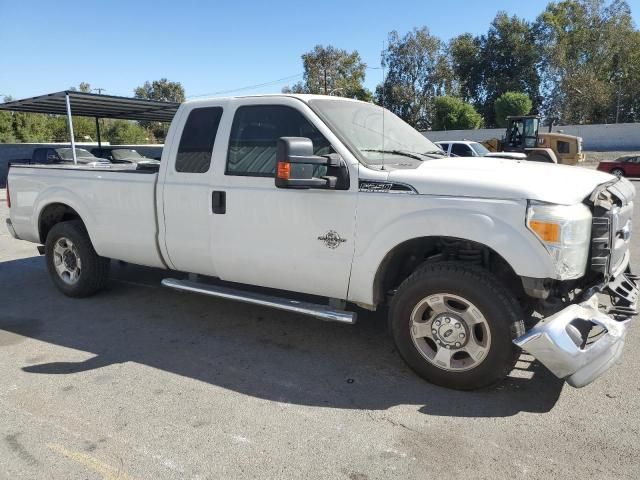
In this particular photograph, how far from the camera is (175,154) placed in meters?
4.76

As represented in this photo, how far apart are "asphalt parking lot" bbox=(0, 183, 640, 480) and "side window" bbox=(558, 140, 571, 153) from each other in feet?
78.4

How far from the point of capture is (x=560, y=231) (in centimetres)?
312

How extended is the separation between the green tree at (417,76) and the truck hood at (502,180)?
5230 cm

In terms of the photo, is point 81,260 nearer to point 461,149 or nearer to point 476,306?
point 476,306

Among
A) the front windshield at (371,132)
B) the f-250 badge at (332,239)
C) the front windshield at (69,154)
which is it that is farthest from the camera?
the front windshield at (69,154)

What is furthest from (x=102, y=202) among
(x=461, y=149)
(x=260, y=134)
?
(x=461, y=149)

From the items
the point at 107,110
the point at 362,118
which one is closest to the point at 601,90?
the point at 107,110

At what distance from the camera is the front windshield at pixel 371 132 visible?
13.4 ft

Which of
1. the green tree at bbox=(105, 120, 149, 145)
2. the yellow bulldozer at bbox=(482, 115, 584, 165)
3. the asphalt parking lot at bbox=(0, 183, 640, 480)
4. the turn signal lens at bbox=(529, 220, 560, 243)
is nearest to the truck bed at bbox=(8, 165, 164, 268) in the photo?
the asphalt parking lot at bbox=(0, 183, 640, 480)

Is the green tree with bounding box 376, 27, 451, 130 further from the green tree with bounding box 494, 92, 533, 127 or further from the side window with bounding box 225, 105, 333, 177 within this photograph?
the side window with bounding box 225, 105, 333, 177

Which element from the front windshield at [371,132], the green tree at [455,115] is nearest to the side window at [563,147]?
the front windshield at [371,132]

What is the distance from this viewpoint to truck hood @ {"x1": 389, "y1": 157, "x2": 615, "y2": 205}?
3236mm

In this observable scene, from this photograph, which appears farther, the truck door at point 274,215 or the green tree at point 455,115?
the green tree at point 455,115

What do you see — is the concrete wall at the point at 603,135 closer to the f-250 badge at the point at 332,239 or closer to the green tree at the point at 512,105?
the green tree at the point at 512,105
